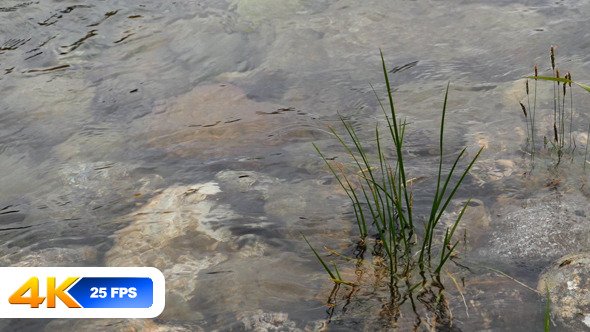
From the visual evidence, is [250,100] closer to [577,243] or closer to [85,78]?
[85,78]

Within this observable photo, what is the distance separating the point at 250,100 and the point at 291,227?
1.46 metres

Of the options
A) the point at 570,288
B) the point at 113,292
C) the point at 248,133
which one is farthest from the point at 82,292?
the point at 570,288

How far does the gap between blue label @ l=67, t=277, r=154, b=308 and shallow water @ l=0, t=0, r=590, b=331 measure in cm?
9

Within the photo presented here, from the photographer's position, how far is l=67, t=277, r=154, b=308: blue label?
2312 mm

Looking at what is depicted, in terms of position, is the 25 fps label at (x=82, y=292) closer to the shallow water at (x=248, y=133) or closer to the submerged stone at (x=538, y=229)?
the shallow water at (x=248, y=133)

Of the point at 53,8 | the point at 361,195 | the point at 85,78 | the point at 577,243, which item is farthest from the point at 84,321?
the point at 53,8

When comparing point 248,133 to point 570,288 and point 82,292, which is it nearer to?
point 82,292

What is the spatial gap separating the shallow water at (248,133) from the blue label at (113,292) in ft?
0.29

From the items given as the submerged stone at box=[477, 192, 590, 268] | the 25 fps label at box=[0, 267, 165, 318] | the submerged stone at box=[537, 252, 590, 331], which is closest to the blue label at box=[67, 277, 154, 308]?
the 25 fps label at box=[0, 267, 165, 318]

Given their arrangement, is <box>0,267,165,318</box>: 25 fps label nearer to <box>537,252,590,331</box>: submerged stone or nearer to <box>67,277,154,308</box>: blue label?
<box>67,277,154,308</box>: blue label

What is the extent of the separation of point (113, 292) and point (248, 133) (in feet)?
5.10

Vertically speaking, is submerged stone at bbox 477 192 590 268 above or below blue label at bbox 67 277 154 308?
below

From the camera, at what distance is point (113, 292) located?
92.8 inches

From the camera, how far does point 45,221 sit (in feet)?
9.78
